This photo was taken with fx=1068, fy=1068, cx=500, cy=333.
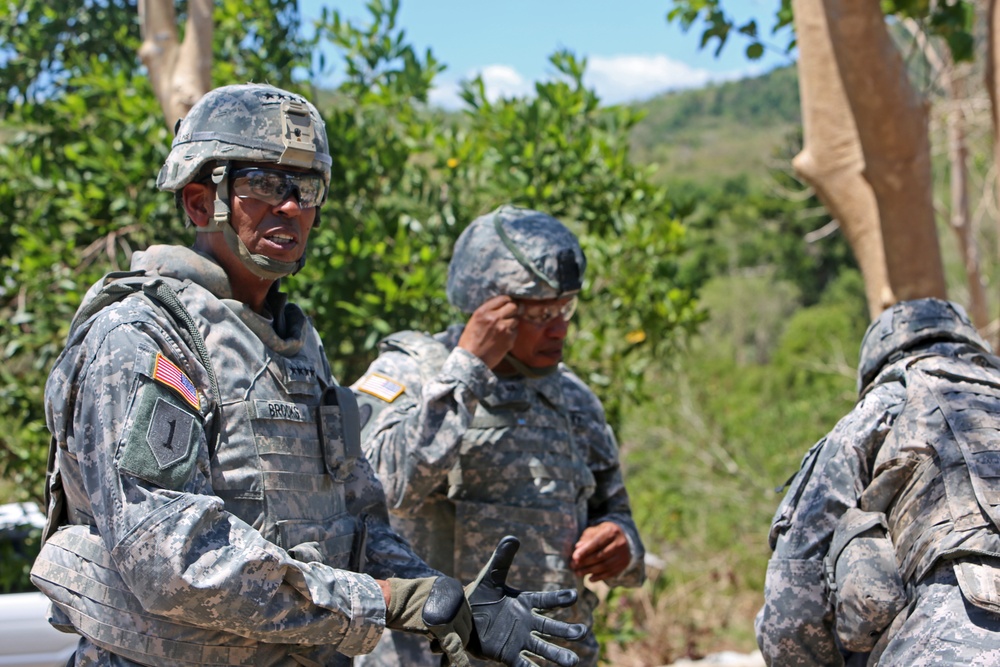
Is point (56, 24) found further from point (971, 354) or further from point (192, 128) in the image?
point (971, 354)

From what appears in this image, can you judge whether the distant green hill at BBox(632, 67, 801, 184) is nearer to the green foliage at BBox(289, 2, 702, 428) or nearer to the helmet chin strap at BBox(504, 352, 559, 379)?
the green foliage at BBox(289, 2, 702, 428)

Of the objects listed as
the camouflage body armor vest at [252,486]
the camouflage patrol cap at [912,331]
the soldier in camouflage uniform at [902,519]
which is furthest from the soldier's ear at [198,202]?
the camouflage patrol cap at [912,331]

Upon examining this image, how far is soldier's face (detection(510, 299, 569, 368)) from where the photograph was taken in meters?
3.25

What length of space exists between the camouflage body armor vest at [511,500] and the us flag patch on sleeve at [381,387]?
0.33 feet

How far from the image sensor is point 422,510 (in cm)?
323

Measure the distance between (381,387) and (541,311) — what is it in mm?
537

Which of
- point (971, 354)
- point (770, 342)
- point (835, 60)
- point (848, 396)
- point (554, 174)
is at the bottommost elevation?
point (770, 342)

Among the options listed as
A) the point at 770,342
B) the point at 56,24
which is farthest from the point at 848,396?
the point at 770,342

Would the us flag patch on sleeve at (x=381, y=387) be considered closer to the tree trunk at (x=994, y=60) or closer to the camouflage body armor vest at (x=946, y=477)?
the camouflage body armor vest at (x=946, y=477)

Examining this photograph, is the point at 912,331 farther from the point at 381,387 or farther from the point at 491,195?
the point at 491,195

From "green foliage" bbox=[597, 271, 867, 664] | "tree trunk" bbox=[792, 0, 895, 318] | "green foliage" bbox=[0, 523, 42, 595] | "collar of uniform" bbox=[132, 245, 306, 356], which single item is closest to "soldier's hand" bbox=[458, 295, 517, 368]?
"collar of uniform" bbox=[132, 245, 306, 356]

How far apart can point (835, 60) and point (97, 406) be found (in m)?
3.17

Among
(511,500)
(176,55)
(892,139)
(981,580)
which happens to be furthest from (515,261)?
(176,55)

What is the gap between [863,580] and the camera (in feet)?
8.28
